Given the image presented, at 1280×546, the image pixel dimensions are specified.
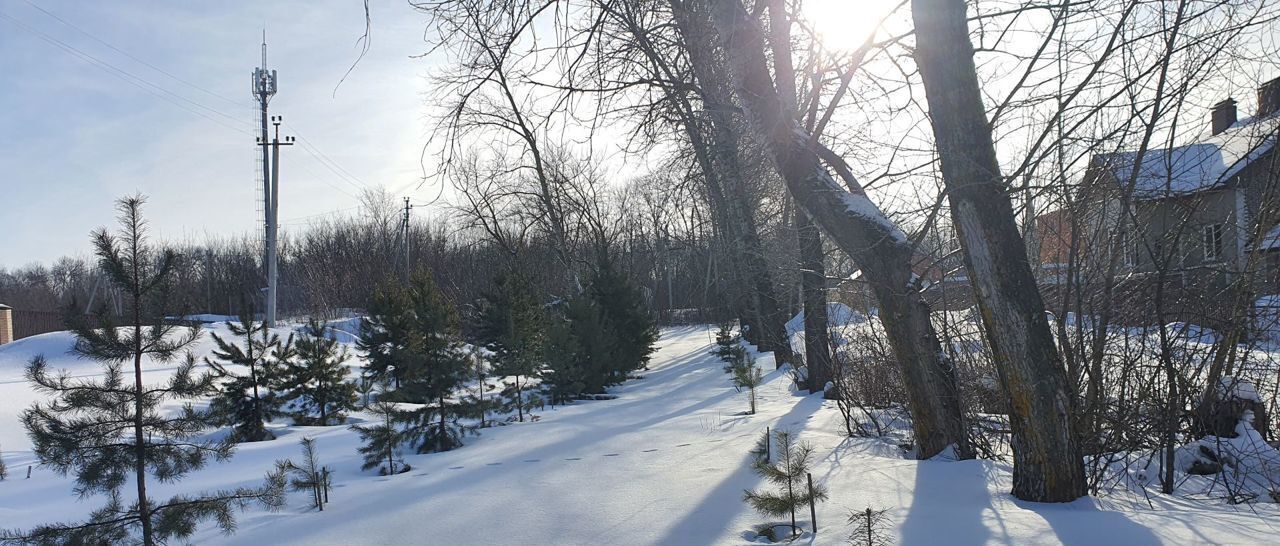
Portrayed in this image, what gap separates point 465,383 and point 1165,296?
8644mm

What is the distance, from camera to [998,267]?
14.8 ft

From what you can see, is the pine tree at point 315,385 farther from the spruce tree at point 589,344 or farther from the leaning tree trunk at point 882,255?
the leaning tree trunk at point 882,255

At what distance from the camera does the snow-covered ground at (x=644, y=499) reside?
4004 millimetres

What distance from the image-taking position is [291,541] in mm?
5066

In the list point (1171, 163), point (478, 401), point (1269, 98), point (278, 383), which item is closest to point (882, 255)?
point (1171, 163)

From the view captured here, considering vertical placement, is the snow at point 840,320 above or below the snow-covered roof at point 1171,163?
below

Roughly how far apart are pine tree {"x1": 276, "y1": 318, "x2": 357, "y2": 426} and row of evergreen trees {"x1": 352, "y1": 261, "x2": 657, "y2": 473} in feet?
2.92

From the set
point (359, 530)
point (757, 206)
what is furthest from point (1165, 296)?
point (757, 206)

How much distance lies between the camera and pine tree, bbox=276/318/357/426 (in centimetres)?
1370

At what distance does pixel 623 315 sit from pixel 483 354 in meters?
6.83

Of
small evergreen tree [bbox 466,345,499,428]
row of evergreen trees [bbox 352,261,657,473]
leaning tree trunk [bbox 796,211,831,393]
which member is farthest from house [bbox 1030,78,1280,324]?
small evergreen tree [bbox 466,345,499,428]

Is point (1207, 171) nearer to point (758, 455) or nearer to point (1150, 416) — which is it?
point (1150, 416)

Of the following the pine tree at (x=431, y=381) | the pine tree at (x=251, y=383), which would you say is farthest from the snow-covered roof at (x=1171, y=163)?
the pine tree at (x=251, y=383)

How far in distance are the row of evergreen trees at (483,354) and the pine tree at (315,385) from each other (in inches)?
35.0
